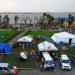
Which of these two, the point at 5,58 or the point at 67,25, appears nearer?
the point at 5,58

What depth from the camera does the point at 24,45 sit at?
38219mm

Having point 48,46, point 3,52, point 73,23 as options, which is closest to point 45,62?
point 48,46

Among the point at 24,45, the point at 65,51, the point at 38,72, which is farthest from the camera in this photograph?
the point at 24,45

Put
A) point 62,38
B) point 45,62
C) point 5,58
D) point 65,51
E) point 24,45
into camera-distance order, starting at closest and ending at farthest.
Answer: point 45,62
point 5,58
point 65,51
point 24,45
point 62,38

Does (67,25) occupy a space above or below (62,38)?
below

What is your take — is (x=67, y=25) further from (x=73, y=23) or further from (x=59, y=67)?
(x=59, y=67)

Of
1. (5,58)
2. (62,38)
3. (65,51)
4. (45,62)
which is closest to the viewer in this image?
(45,62)

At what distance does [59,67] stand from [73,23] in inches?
2726

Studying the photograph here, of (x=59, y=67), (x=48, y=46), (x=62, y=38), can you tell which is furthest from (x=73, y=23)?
(x=59, y=67)

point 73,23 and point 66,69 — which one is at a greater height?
point 66,69

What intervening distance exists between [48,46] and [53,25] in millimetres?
64091

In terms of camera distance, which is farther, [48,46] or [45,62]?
[48,46]

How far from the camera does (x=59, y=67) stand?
24766 mm

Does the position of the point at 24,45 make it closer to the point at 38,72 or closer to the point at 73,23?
the point at 38,72
